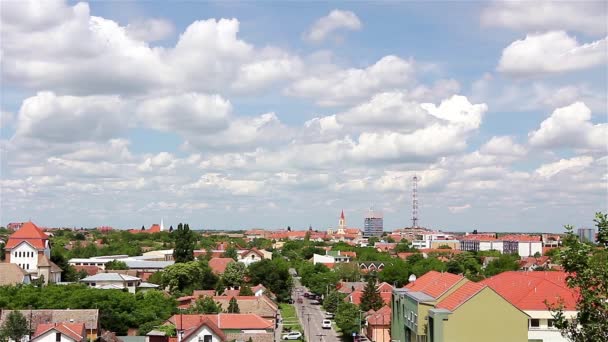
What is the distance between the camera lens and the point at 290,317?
75062 millimetres

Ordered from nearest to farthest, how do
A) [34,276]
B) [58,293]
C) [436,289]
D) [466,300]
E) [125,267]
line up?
[466,300] → [436,289] → [58,293] → [34,276] → [125,267]

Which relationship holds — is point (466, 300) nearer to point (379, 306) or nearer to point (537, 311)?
point (537, 311)

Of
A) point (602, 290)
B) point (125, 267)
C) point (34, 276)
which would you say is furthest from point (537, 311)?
point (125, 267)

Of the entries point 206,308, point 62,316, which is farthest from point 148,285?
point 62,316

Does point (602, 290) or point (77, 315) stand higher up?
point (602, 290)

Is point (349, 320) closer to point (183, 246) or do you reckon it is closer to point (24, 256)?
point (183, 246)

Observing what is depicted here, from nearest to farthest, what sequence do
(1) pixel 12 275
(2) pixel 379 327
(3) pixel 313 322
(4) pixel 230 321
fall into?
1. (4) pixel 230 321
2. (2) pixel 379 327
3. (3) pixel 313 322
4. (1) pixel 12 275

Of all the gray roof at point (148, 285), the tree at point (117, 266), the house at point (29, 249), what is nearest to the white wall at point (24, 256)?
the house at point (29, 249)

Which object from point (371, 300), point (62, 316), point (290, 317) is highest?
point (371, 300)

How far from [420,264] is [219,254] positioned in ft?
139

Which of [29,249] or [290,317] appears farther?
[29,249]

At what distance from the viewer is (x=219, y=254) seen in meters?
138

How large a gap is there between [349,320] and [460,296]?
22667 mm

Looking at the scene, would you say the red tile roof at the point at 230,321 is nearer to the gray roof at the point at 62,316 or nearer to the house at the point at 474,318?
the gray roof at the point at 62,316
